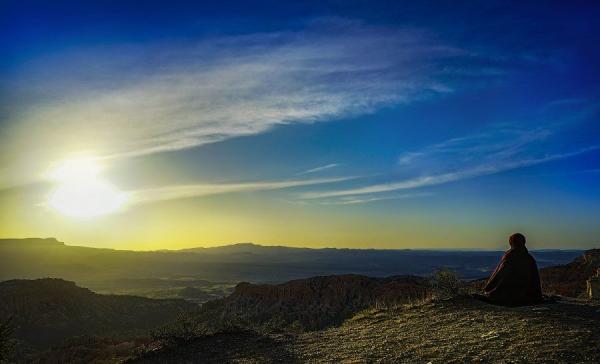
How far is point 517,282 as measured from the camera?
12.2 metres

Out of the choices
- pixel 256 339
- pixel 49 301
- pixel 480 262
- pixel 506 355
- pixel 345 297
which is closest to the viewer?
pixel 506 355

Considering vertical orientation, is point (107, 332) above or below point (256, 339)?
below

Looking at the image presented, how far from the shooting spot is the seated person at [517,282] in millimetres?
12039

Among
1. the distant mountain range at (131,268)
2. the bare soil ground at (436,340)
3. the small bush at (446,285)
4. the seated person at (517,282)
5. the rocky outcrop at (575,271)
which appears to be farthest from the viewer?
the distant mountain range at (131,268)

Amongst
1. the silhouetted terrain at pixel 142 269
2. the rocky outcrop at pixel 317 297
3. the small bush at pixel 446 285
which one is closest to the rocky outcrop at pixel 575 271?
the rocky outcrop at pixel 317 297

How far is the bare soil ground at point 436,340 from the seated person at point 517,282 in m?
0.42

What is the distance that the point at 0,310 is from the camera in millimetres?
54844

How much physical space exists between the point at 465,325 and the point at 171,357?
24.1ft

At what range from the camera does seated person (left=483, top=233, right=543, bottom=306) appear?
12039mm

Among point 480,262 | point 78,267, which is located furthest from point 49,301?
point 480,262

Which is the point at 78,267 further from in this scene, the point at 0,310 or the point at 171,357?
the point at 171,357

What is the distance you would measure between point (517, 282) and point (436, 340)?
3777mm

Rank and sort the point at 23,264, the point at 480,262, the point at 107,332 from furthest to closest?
the point at 480,262
the point at 23,264
the point at 107,332

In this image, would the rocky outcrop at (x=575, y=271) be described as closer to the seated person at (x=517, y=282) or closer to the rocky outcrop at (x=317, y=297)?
the rocky outcrop at (x=317, y=297)
